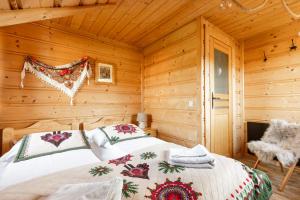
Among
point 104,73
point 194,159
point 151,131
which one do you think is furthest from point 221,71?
point 104,73

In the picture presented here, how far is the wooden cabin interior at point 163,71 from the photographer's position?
2.10 m

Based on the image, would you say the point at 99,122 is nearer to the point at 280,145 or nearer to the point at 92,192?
the point at 92,192

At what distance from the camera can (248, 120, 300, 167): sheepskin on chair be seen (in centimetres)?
202

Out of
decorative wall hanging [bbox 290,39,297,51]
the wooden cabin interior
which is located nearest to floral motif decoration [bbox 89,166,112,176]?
the wooden cabin interior

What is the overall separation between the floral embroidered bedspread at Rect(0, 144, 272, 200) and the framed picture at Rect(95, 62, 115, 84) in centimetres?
174

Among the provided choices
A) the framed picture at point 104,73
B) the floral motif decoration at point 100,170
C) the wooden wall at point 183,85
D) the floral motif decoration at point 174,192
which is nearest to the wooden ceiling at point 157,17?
the wooden wall at point 183,85

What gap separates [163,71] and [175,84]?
41 cm

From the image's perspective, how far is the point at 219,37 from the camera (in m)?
2.71

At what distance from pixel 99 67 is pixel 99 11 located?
912 mm

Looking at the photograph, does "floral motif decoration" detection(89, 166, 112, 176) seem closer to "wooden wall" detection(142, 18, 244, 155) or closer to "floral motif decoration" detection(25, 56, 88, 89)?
"wooden wall" detection(142, 18, 244, 155)

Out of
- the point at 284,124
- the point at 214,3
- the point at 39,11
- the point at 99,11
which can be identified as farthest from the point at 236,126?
the point at 39,11

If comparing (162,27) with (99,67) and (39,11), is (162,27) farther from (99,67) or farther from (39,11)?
(39,11)

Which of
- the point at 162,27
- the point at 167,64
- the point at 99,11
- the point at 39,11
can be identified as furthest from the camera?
the point at 167,64

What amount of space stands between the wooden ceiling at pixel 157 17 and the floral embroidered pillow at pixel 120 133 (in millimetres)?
1620
